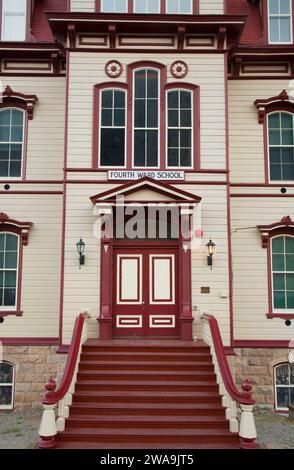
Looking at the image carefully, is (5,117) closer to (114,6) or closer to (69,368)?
(114,6)

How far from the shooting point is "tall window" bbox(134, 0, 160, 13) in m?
11.3

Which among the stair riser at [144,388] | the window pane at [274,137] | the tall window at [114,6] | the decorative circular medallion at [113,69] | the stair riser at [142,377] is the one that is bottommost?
the stair riser at [144,388]

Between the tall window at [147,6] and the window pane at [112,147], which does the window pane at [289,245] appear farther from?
the tall window at [147,6]

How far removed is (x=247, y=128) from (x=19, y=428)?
9162 mm

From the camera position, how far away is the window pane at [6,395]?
10773 mm

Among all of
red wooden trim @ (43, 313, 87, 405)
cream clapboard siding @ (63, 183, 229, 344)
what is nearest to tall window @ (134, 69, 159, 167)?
cream clapboard siding @ (63, 183, 229, 344)

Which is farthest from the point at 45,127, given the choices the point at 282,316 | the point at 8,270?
the point at 282,316

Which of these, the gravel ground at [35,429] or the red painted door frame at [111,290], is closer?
the gravel ground at [35,429]

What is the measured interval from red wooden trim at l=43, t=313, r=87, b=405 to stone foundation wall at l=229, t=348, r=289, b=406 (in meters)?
4.19

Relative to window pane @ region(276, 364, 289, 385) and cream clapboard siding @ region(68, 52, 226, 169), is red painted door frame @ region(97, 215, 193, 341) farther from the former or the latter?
window pane @ region(276, 364, 289, 385)

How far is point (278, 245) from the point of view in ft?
37.2

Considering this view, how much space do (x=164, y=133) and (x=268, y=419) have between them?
7232 mm

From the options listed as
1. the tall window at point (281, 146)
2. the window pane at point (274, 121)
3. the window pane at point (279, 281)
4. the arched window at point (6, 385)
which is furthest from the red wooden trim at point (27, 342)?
the window pane at point (274, 121)
